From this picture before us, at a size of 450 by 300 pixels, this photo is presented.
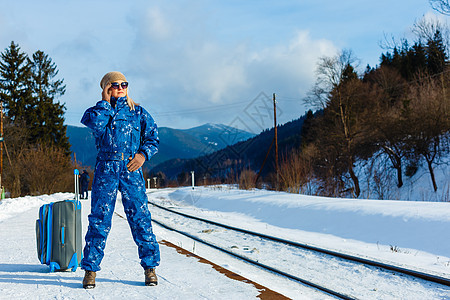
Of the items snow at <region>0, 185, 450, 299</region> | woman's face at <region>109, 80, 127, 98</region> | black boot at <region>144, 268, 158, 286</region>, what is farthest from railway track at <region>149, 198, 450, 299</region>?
woman's face at <region>109, 80, 127, 98</region>

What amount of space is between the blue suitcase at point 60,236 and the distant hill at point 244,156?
12.9 meters

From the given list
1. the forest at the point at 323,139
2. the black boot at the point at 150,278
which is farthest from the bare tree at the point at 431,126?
the black boot at the point at 150,278

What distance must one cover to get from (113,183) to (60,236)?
1079 millimetres

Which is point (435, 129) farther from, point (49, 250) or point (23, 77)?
point (23, 77)

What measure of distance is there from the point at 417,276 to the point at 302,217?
6.76 metres

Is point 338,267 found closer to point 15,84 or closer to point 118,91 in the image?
point 118,91

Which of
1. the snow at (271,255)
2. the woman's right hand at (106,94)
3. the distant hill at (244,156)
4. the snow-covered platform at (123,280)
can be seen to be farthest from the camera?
the distant hill at (244,156)

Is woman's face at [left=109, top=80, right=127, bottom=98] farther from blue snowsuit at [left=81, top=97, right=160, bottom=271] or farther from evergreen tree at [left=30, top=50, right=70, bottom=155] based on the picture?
evergreen tree at [left=30, top=50, right=70, bottom=155]

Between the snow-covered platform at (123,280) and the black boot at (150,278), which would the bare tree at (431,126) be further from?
the black boot at (150,278)

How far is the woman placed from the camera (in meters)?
3.35

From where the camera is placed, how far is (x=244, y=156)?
29.2 meters

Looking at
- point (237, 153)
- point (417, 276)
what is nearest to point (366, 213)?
point (417, 276)

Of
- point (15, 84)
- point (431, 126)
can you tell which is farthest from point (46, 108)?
point (431, 126)

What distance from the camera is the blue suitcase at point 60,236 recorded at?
12.8 ft
